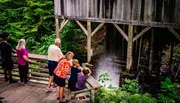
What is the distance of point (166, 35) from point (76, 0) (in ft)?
21.0

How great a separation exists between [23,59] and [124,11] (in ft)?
21.8

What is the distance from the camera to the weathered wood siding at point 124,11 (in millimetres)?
10734

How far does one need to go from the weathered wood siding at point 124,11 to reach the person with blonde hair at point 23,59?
6.45 metres

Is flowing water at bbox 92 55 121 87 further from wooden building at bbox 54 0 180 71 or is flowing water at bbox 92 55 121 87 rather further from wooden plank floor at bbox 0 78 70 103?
wooden plank floor at bbox 0 78 70 103

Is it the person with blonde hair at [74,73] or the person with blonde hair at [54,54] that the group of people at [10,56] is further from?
the person with blonde hair at [74,73]

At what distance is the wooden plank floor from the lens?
666 cm

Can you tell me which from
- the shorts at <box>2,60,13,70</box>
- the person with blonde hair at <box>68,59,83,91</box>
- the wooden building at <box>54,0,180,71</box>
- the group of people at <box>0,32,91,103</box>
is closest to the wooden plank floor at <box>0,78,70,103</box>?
the group of people at <box>0,32,91,103</box>

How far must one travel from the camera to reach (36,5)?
1656 cm

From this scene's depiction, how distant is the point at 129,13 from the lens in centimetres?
1178

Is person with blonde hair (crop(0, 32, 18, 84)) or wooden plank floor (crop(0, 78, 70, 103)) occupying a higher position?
person with blonde hair (crop(0, 32, 18, 84))

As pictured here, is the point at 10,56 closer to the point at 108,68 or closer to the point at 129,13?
the point at 129,13

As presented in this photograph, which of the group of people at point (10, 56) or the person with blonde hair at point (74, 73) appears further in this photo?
the group of people at point (10, 56)

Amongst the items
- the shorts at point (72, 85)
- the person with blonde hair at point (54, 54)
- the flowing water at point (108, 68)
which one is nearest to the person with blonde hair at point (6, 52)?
the person with blonde hair at point (54, 54)

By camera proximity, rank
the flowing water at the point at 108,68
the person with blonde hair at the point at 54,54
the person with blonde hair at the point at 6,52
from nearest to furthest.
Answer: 1. the person with blonde hair at the point at 54,54
2. the person with blonde hair at the point at 6,52
3. the flowing water at the point at 108,68
